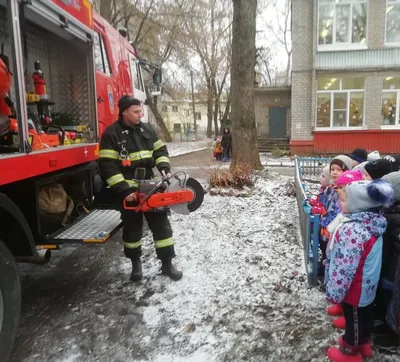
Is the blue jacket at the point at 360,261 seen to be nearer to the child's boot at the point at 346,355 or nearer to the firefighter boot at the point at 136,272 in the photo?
the child's boot at the point at 346,355

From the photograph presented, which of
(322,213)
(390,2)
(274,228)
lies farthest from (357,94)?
(322,213)

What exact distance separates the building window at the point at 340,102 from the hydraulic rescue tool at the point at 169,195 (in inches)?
575

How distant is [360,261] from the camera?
2.33 meters

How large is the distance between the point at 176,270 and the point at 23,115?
6.75ft

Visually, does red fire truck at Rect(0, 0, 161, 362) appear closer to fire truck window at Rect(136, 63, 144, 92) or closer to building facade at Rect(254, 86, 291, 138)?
fire truck window at Rect(136, 63, 144, 92)

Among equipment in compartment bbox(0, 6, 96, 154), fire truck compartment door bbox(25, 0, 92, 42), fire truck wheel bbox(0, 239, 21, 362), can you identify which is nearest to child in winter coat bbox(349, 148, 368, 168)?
equipment in compartment bbox(0, 6, 96, 154)

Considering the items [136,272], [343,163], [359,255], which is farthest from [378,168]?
[136,272]

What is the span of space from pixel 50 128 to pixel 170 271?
186 centimetres

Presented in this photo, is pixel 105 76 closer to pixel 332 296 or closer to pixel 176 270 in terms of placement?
pixel 176 270

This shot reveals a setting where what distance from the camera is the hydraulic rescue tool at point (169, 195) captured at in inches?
134

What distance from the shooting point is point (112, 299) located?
3.46m

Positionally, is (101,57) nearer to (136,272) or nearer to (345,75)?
(136,272)

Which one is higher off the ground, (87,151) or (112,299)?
(87,151)

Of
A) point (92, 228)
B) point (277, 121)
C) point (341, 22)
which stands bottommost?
point (92, 228)
